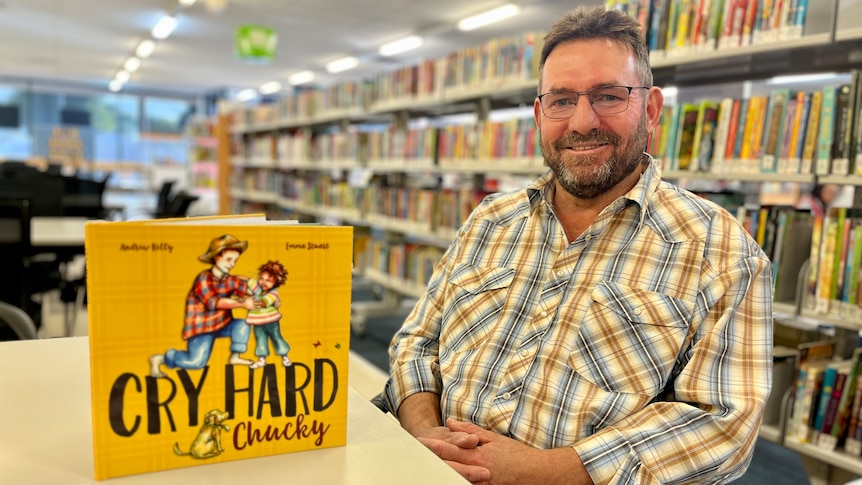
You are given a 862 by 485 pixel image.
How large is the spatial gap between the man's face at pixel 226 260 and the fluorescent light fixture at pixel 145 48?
1011cm

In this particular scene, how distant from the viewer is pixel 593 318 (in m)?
1.12

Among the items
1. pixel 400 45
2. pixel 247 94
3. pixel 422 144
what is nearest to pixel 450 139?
pixel 422 144

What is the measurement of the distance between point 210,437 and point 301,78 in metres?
12.2

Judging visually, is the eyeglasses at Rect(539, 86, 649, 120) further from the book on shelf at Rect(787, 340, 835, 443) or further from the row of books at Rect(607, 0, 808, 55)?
the book on shelf at Rect(787, 340, 835, 443)

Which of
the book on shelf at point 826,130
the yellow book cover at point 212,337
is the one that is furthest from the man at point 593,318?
the book on shelf at point 826,130

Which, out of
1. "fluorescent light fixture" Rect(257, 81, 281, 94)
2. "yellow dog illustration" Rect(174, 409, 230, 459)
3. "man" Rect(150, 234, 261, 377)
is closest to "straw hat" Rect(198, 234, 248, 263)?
"man" Rect(150, 234, 261, 377)

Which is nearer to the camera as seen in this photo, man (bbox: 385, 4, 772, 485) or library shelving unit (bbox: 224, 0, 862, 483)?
man (bbox: 385, 4, 772, 485)

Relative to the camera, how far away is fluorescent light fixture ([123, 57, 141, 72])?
1102 cm

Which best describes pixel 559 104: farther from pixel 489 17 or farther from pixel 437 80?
pixel 489 17

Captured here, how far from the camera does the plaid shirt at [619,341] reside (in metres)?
1.00

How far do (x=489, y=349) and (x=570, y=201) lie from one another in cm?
38

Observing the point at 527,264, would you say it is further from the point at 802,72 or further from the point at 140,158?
the point at 140,158

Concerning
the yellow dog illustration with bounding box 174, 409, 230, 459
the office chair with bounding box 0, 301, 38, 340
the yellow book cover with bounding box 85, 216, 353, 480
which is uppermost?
the yellow book cover with bounding box 85, 216, 353, 480

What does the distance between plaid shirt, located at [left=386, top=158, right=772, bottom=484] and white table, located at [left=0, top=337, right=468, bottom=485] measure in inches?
13.9
